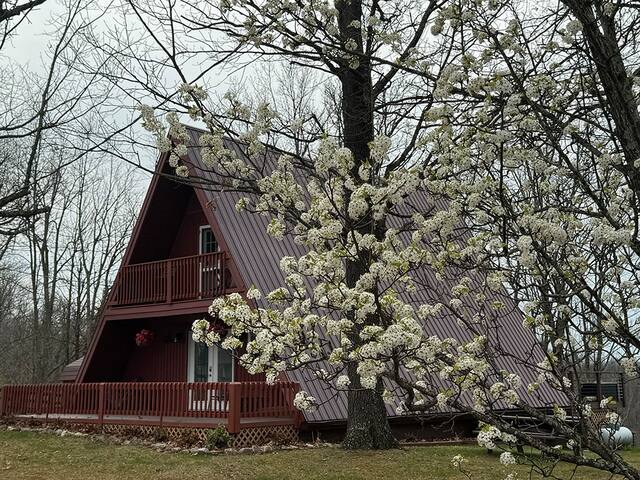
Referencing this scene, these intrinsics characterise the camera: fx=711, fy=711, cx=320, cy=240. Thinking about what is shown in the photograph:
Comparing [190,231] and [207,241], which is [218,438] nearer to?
[207,241]

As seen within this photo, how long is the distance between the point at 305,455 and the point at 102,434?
580cm

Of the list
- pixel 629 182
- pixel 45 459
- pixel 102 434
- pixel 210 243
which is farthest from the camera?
pixel 210 243

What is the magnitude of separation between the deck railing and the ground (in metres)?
1.32

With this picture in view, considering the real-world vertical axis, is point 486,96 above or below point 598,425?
above

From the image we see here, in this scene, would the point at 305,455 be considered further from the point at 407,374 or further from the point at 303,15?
the point at 303,15

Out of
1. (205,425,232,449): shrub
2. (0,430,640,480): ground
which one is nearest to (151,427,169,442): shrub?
(0,430,640,480): ground

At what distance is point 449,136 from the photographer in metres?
6.17

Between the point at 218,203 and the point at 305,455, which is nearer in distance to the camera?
the point at 305,455

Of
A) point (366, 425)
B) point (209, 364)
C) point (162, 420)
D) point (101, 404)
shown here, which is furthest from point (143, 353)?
point (366, 425)

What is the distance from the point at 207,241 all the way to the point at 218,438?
21.9 feet

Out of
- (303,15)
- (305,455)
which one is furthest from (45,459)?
(303,15)

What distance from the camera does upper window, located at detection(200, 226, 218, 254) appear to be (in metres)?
18.0

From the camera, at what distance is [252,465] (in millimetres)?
10703

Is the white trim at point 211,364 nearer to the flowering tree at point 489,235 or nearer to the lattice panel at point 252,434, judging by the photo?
the lattice panel at point 252,434
